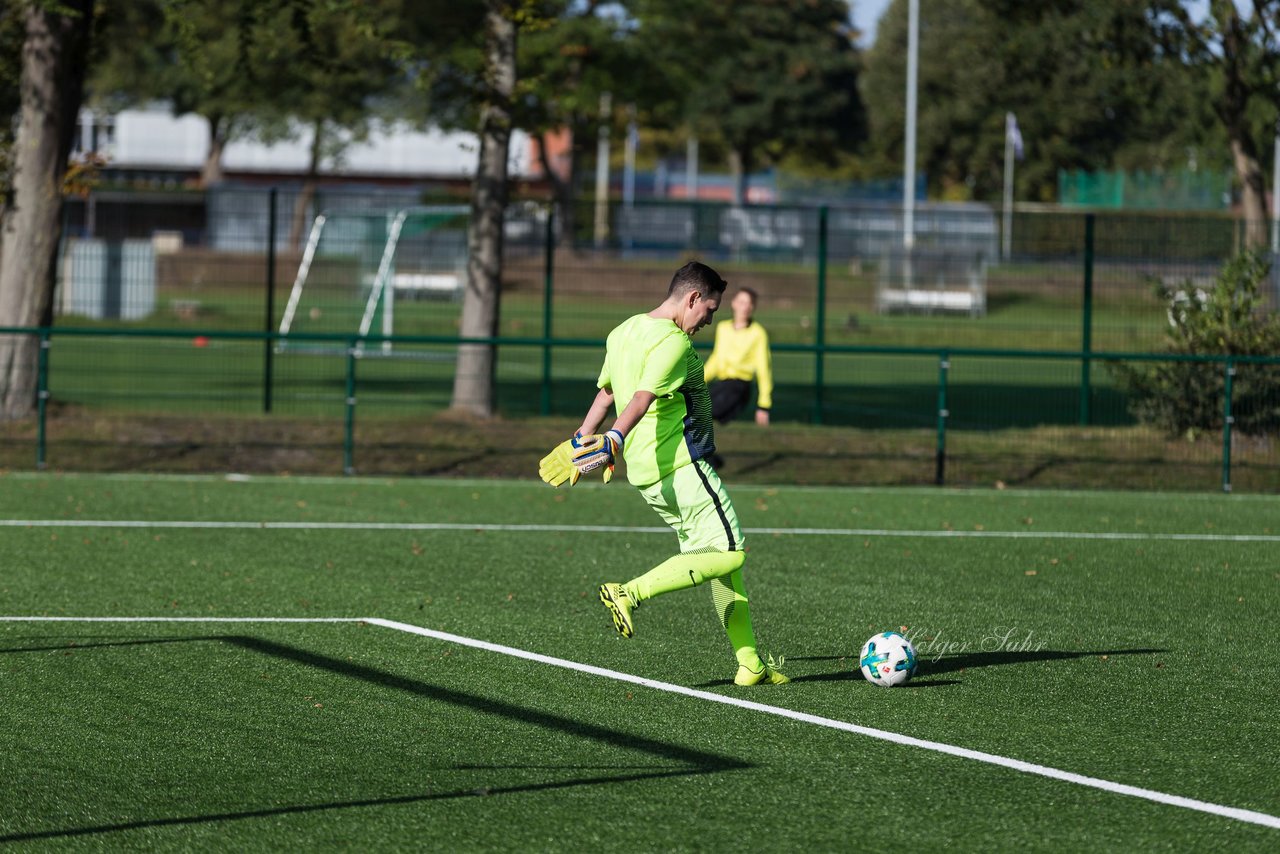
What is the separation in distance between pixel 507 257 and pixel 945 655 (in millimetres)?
15983

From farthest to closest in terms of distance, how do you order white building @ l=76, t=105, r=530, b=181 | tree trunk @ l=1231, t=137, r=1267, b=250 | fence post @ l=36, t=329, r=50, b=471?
white building @ l=76, t=105, r=530, b=181, tree trunk @ l=1231, t=137, r=1267, b=250, fence post @ l=36, t=329, r=50, b=471

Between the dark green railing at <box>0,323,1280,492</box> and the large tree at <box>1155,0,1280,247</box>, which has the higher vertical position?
the large tree at <box>1155,0,1280,247</box>

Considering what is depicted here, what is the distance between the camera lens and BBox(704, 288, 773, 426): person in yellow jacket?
1648 cm

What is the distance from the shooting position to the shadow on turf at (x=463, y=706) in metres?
5.79

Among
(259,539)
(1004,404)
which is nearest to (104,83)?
(1004,404)

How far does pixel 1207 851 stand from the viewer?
218 inches

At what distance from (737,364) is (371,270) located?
45.6 ft

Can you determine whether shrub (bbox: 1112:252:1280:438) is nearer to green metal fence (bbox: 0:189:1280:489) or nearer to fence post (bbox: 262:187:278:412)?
green metal fence (bbox: 0:189:1280:489)

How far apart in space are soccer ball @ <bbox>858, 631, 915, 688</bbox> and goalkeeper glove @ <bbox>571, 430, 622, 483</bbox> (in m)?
1.65

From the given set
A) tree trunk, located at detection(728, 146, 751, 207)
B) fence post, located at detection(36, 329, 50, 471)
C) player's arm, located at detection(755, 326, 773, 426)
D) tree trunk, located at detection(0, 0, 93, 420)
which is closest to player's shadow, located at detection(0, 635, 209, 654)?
player's arm, located at detection(755, 326, 773, 426)

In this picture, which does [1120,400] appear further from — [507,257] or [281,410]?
[281,410]

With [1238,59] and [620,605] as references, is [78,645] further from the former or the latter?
[1238,59]

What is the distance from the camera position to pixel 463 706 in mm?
7562

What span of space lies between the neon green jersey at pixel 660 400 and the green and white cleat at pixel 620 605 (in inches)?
20.0
